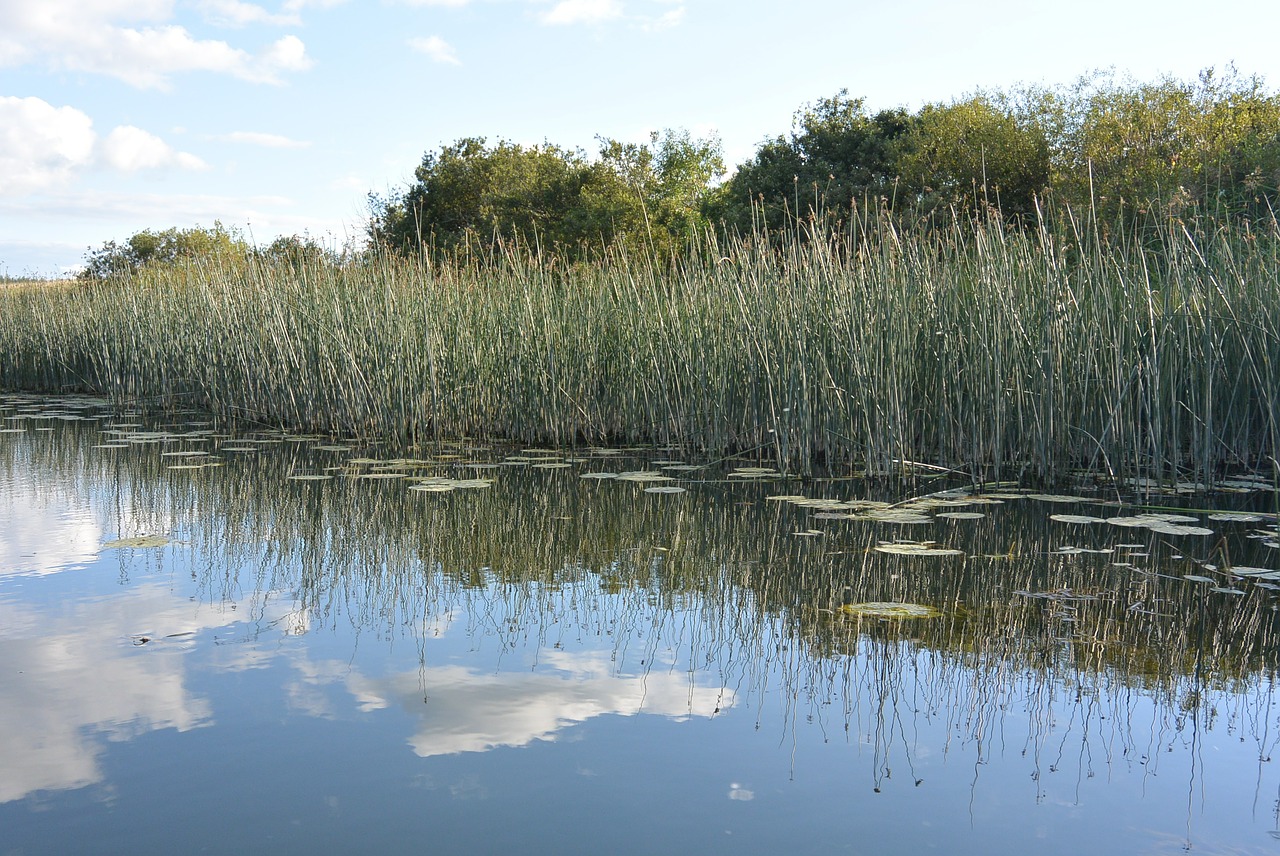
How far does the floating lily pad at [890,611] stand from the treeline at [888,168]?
10707mm

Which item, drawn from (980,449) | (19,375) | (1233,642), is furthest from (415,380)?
(19,375)

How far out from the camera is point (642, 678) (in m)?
2.66

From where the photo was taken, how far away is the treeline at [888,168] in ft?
50.5

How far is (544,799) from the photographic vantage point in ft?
6.49

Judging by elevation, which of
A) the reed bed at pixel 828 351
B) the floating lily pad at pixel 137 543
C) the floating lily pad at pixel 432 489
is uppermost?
the reed bed at pixel 828 351

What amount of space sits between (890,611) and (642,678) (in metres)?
0.90

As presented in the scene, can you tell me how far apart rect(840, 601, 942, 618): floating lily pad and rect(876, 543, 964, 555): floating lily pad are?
0.64 metres

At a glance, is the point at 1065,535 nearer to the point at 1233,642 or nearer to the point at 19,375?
the point at 1233,642

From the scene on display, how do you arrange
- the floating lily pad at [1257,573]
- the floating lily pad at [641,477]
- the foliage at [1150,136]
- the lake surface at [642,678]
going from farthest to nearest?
the foliage at [1150,136] → the floating lily pad at [641,477] → the floating lily pad at [1257,573] → the lake surface at [642,678]

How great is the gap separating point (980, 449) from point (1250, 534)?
4.76ft

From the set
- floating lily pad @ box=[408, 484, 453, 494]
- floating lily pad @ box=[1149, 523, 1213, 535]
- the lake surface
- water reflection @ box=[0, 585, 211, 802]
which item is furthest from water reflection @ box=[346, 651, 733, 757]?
floating lily pad @ box=[408, 484, 453, 494]

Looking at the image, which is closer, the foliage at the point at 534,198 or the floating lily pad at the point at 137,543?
the floating lily pad at the point at 137,543

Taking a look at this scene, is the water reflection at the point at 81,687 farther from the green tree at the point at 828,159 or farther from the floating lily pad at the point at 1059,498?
the green tree at the point at 828,159

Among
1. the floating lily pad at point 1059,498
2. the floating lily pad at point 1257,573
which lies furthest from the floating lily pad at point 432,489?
the floating lily pad at point 1257,573
